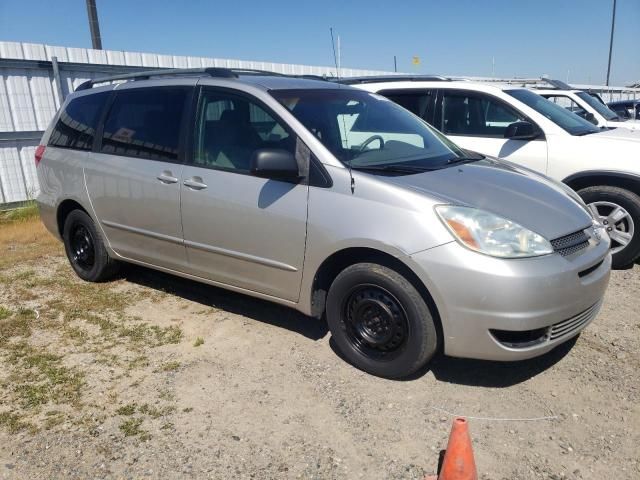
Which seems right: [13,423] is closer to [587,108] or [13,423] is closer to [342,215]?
[342,215]

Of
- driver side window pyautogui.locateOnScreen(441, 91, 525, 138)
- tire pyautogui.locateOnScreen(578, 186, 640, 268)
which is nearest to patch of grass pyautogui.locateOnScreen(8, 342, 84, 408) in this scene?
tire pyautogui.locateOnScreen(578, 186, 640, 268)

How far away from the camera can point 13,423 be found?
300 cm

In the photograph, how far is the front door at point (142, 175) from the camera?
414 centimetres

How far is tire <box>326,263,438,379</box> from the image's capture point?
3078mm

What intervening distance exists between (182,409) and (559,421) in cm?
207

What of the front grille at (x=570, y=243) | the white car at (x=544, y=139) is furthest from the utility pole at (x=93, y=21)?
the front grille at (x=570, y=243)

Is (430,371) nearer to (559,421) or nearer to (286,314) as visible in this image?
(559,421)

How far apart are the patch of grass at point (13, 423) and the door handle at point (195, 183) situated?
1806 millimetres

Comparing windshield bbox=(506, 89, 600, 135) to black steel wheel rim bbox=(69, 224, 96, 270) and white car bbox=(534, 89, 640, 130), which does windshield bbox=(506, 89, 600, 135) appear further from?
black steel wheel rim bbox=(69, 224, 96, 270)

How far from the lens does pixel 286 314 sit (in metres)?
4.39

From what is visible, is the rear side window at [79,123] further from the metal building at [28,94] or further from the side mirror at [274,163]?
the metal building at [28,94]

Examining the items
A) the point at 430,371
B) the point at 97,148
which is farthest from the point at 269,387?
the point at 97,148

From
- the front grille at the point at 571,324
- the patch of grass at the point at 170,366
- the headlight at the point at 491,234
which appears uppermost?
the headlight at the point at 491,234

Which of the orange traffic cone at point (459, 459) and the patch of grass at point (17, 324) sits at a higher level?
the orange traffic cone at point (459, 459)
